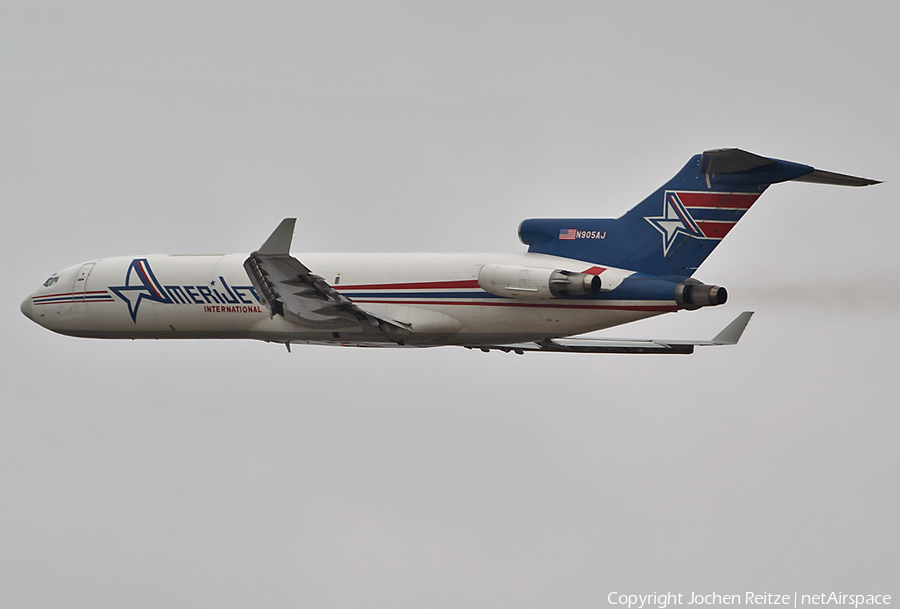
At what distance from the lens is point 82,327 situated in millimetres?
38250

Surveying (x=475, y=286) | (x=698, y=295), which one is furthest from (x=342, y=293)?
(x=698, y=295)

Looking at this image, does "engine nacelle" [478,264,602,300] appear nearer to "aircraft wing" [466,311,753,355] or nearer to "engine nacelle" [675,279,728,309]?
"engine nacelle" [675,279,728,309]

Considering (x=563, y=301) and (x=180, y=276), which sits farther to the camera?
(x=180, y=276)

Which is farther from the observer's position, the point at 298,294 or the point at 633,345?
the point at 633,345

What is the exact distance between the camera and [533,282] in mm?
30281

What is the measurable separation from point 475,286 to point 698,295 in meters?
5.94

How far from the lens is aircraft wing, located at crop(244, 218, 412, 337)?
3008cm

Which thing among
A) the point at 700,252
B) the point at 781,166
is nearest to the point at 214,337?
the point at 700,252

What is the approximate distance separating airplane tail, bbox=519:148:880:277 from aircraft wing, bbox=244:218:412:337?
17.2 ft

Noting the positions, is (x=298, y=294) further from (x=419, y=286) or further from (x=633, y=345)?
(x=633, y=345)

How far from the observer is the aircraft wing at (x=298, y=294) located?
3008 cm

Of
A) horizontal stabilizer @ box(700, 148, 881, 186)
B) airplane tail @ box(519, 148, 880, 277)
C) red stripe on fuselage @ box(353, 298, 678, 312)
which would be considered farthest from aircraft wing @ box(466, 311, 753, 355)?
horizontal stabilizer @ box(700, 148, 881, 186)

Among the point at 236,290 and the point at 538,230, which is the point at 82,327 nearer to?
the point at 236,290

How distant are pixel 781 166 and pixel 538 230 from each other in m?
6.64
